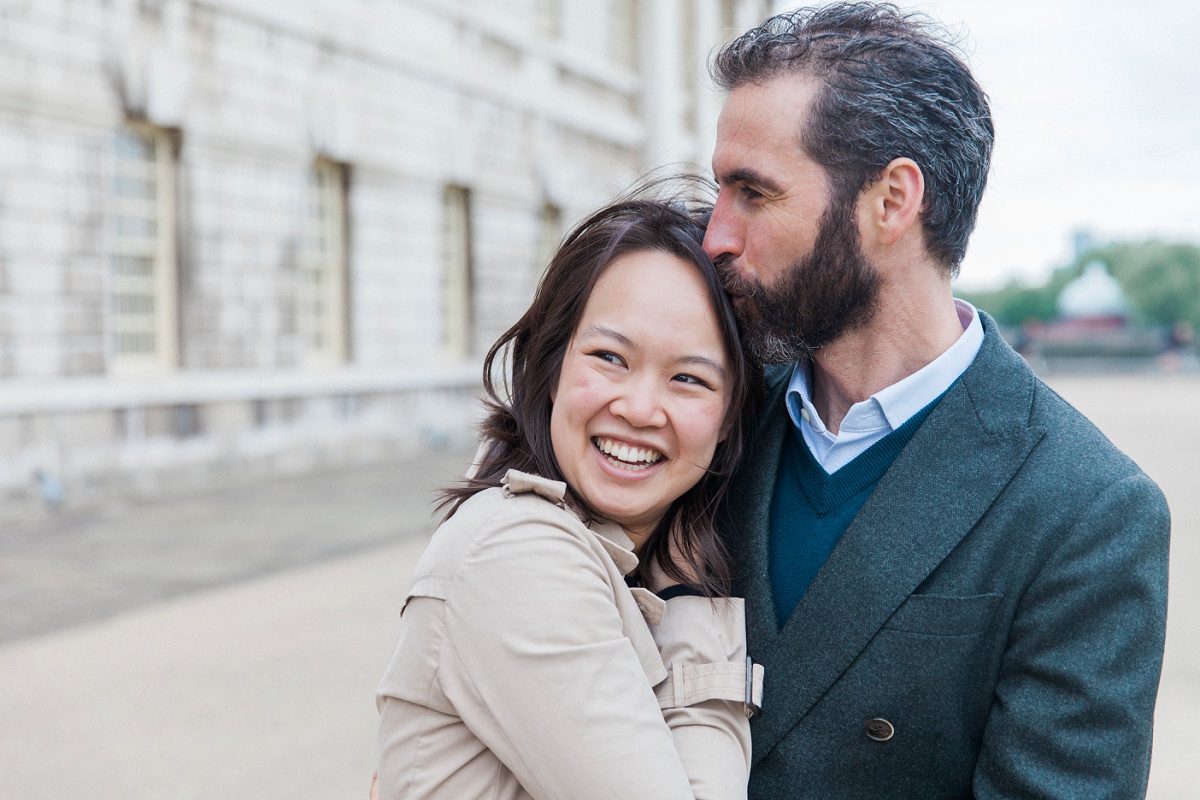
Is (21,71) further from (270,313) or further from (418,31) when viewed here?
(418,31)

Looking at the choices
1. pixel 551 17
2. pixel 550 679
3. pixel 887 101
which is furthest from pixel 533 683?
pixel 551 17

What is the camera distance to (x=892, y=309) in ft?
7.43

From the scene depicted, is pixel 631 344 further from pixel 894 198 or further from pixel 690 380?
pixel 894 198

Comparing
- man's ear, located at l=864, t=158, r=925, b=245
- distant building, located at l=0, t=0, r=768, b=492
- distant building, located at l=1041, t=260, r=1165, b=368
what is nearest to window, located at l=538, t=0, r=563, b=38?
distant building, located at l=0, t=0, r=768, b=492

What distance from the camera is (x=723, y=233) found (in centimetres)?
226

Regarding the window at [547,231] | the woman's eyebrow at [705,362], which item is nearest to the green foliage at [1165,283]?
the window at [547,231]

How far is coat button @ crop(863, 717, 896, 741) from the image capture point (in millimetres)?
1980

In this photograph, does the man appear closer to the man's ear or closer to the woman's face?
the man's ear

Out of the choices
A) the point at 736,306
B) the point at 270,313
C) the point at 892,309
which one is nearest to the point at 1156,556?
the point at 892,309

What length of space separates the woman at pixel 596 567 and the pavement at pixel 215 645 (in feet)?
9.15

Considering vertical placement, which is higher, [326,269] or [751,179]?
[326,269]

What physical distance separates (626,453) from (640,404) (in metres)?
0.11

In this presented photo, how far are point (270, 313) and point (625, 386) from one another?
11.4m

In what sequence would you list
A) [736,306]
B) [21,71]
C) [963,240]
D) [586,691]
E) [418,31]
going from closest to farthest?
[586,691]
[736,306]
[963,240]
[21,71]
[418,31]
